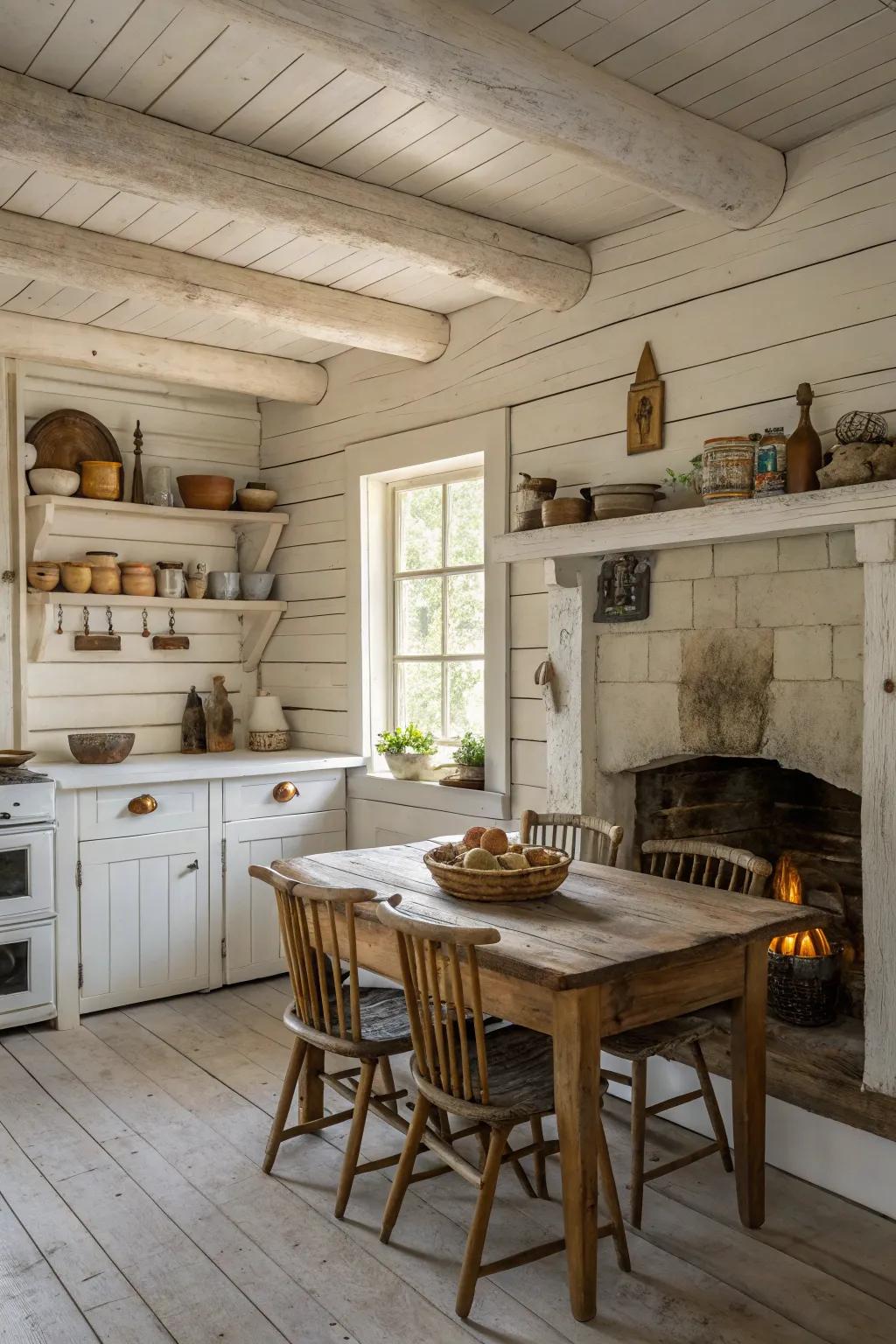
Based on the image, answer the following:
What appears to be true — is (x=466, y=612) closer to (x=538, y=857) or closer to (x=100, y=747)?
(x=100, y=747)

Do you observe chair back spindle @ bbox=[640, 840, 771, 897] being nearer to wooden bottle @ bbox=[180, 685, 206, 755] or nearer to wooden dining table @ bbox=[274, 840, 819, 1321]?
wooden dining table @ bbox=[274, 840, 819, 1321]

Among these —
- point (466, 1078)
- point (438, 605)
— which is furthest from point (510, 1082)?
point (438, 605)

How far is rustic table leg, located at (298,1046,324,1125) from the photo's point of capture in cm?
297

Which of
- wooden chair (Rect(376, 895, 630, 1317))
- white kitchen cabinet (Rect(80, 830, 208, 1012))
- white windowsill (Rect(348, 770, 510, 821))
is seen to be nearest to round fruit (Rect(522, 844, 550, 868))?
wooden chair (Rect(376, 895, 630, 1317))

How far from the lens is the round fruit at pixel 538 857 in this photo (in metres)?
→ 2.70

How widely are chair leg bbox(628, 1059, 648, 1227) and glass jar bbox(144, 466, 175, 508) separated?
3199 millimetres

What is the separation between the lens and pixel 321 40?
2.07 m

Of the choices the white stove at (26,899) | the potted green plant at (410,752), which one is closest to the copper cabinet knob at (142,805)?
the white stove at (26,899)

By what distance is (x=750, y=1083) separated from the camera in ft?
8.34

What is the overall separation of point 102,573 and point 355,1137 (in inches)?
110

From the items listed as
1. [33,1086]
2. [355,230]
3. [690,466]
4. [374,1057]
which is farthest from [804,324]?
[33,1086]

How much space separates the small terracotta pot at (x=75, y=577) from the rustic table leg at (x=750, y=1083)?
10.4 feet

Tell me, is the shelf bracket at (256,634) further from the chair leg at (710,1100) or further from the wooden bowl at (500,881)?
the chair leg at (710,1100)

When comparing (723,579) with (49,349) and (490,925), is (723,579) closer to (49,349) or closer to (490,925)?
(490,925)
